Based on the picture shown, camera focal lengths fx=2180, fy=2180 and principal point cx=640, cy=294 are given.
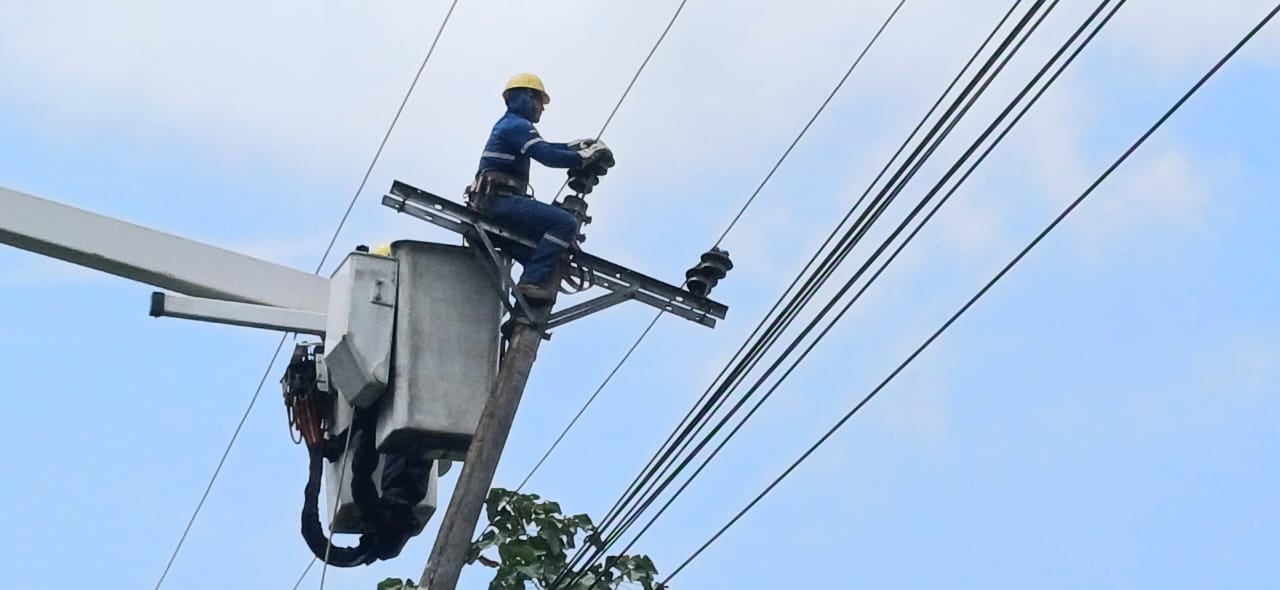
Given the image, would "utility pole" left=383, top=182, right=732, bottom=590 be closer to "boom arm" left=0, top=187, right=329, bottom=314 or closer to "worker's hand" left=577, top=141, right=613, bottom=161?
"worker's hand" left=577, top=141, right=613, bottom=161

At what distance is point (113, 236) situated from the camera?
1070cm

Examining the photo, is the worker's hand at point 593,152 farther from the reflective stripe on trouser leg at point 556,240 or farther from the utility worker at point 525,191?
the reflective stripe on trouser leg at point 556,240

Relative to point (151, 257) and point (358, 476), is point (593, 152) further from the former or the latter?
point (151, 257)

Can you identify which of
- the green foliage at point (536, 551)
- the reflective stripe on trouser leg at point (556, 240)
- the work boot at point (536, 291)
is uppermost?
the reflective stripe on trouser leg at point (556, 240)

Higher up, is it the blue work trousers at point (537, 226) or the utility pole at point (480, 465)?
the blue work trousers at point (537, 226)

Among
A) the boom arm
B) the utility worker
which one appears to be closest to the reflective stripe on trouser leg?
the utility worker

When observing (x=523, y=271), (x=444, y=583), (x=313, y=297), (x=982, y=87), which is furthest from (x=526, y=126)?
(x=982, y=87)

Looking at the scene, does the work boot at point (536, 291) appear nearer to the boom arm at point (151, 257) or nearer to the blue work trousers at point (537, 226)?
the blue work trousers at point (537, 226)

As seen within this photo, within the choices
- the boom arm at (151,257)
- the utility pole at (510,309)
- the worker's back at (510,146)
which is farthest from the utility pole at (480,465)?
the boom arm at (151,257)

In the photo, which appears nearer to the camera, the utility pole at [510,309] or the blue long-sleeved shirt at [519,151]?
the utility pole at [510,309]

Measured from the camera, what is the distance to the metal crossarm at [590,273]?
9.55 metres

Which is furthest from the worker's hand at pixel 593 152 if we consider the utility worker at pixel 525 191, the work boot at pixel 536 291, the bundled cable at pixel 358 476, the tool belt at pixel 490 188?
the bundled cable at pixel 358 476

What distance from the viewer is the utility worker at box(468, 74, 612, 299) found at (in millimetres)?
9742

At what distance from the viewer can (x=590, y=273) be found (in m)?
9.94
